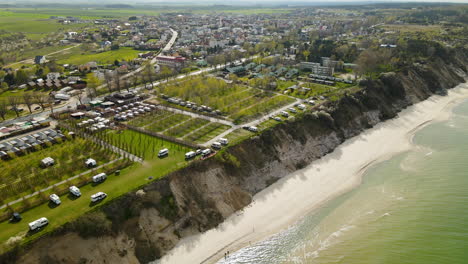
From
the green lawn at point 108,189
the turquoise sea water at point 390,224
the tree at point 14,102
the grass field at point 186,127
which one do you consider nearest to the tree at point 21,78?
the tree at point 14,102

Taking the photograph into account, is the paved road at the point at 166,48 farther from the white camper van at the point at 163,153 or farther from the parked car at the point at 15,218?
the parked car at the point at 15,218

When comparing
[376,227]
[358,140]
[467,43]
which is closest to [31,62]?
[358,140]

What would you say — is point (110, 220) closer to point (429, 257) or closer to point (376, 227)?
point (376, 227)

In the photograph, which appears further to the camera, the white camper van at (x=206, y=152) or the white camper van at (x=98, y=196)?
the white camper van at (x=206, y=152)

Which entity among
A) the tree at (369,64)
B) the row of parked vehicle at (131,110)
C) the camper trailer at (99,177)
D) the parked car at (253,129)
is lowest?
the camper trailer at (99,177)

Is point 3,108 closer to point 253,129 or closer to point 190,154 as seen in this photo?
point 190,154

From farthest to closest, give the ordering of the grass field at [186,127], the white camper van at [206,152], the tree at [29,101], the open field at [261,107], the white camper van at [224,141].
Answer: the tree at [29,101] < the open field at [261,107] < the grass field at [186,127] < the white camper van at [224,141] < the white camper van at [206,152]

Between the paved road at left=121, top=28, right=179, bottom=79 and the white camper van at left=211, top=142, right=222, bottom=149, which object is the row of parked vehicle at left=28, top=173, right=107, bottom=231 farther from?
the paved road at left=121, top=28, right=179, bottom=79
